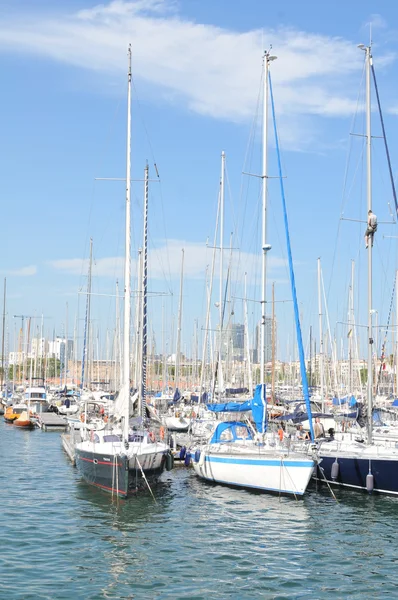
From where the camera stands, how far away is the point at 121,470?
27562 millimetres

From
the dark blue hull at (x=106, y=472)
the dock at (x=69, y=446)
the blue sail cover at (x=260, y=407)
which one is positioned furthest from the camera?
the dock at (x=69, y=446)

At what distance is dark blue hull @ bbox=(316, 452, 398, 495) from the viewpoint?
29.2 meters

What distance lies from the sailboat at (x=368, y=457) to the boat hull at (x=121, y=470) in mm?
7249

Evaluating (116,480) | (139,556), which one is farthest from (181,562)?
(116,480)

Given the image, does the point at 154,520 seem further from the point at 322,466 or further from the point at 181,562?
the point at 322,466

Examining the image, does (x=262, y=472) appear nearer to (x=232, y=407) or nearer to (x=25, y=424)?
(x=232, y=407)

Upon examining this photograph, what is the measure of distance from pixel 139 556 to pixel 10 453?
25206mm

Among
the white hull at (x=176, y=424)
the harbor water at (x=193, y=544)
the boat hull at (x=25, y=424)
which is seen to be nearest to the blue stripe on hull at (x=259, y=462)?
the harbor water at (x=193, y=544)

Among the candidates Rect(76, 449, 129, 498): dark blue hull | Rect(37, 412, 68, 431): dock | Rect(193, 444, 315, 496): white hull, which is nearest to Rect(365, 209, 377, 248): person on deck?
Rect(193, 444, 315, 496): white hull

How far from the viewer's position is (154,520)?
25.0 meters

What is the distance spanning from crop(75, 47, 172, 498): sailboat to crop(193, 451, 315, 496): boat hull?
2408mm

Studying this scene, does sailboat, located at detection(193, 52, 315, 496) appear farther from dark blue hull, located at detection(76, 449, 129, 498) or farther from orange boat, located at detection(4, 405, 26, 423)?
orange boat, located at detection(4, 405, 26, 423)

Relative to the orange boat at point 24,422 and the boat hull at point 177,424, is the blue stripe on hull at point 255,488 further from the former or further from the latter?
the orange boat at point 24,422

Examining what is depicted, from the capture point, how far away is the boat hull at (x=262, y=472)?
2803 centimetres
